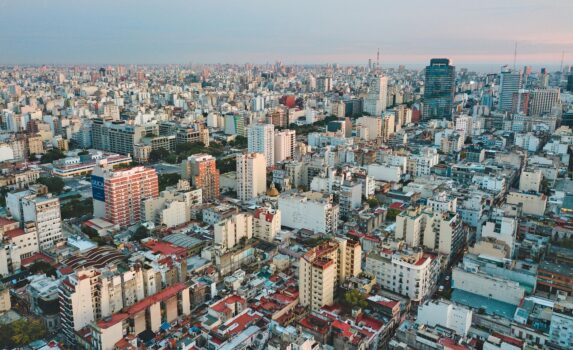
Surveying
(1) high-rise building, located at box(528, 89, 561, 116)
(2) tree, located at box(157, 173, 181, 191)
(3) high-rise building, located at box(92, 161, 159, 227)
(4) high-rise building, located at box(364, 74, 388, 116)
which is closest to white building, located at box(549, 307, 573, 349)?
(3) high-rise building, located at box(92, 161, 159, 227)

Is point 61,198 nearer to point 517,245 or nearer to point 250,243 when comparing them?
point 250,243

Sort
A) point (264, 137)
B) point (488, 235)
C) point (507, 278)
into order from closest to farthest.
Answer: point (507, 278), point (488, 235), point (264, 137)

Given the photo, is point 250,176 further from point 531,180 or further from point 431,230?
point 531,180

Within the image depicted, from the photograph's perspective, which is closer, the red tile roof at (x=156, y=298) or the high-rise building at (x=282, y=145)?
the red tile roof at (x=156, y=298)

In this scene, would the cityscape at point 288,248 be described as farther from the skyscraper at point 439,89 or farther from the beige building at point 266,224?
the skyscraper at point 439,89

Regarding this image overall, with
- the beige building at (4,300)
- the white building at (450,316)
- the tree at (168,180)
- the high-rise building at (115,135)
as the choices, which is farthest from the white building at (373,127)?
the beige building at (4,300)

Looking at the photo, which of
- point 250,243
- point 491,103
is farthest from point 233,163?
point 491,103
